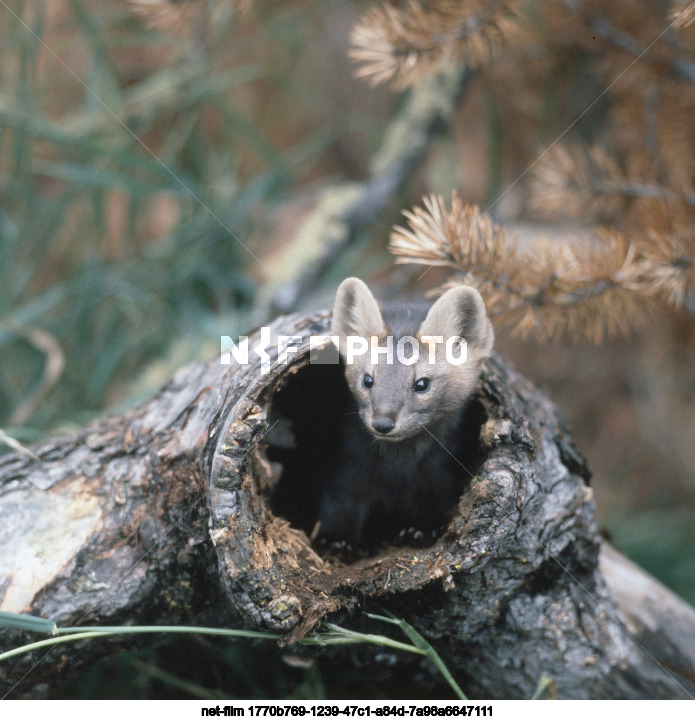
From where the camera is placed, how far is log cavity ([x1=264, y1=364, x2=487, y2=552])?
72.2 inches

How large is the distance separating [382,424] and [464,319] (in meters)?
0.35

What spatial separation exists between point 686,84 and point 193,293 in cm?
247

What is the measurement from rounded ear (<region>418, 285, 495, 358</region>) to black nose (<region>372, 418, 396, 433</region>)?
28 cm

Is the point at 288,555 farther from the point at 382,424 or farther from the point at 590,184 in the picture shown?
the point at 590,184

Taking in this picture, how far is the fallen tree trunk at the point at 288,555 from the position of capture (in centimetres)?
147

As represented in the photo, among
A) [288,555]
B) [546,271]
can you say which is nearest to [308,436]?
[288,555]

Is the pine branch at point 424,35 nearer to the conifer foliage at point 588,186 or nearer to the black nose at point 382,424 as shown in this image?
the conifer foliage at point 588,186

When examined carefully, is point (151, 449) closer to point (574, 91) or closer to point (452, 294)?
point (452, 294)

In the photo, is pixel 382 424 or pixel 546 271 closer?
pixel 382 424

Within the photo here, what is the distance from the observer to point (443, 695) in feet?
6.58

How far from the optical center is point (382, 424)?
1.72 m

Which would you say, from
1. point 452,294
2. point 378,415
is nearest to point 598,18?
point 452,294

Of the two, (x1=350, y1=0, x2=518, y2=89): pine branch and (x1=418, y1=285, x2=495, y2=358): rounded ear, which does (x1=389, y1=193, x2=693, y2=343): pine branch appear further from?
(x1=350, y1=0, x2=518, y2=89): pine branch

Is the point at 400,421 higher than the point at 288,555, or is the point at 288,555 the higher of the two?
the point at 400,421
